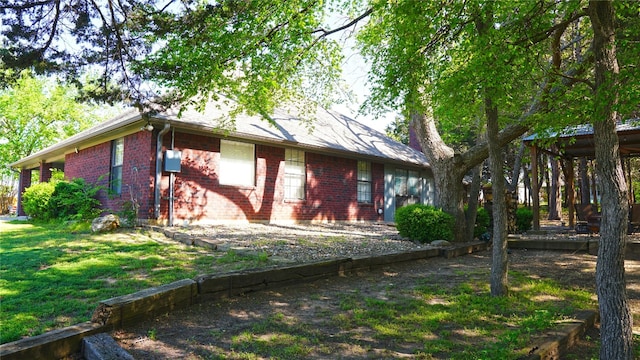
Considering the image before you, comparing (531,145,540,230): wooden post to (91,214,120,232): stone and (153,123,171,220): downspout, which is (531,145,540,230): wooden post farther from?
(91,214,120,232): stone

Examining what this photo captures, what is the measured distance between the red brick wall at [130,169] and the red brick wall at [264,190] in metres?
0.42

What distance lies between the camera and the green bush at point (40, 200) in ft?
42.5

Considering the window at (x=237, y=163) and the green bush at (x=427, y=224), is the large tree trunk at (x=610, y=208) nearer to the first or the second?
the green bush at (x=427, y=224)

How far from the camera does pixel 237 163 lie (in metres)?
12.7

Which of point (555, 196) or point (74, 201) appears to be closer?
Result: point (74, 201)

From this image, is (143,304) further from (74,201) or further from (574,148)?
(574,148)

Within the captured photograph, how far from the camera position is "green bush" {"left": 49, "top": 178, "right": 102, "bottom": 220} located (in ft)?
36.4

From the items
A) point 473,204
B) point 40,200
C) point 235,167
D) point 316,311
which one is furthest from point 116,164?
point 473,204

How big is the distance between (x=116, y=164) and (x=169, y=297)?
10080mm

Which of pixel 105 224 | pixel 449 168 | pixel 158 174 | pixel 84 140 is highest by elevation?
pixel 84 140

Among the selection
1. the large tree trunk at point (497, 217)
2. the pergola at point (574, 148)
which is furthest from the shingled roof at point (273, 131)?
the pergola at point (574, 148)

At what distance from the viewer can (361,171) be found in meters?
16.7

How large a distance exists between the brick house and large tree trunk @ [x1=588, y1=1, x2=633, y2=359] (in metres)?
7.61

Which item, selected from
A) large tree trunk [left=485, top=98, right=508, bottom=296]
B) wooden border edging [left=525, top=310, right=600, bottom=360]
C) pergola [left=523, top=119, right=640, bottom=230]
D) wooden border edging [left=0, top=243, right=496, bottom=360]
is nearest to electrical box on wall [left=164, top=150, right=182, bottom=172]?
wooden border edging [left=0, top=243, right=496, bottom=360]
